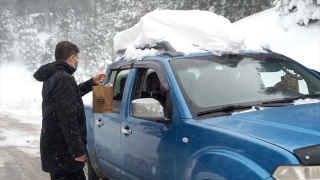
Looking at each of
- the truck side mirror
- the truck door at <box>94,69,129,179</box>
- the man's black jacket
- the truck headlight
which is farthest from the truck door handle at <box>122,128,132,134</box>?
the truck headlight

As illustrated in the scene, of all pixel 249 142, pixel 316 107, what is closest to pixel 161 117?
pixel 249 142

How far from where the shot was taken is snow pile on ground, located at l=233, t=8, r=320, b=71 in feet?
34.7

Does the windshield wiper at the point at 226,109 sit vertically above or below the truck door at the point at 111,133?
above

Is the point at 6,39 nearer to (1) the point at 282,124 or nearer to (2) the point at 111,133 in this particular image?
(2) the point at 111,133

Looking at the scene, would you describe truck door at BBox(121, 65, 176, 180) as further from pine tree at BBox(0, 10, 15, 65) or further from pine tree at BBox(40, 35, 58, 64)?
pine tree at BBox(0, 10, 15, 65)

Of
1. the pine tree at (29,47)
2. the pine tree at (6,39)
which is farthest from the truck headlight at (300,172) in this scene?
the pine tree at (6,39)

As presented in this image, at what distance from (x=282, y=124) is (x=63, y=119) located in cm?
183

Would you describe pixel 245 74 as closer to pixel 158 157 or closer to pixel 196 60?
pixel 196 60

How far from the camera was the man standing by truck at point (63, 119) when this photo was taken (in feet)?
11.2

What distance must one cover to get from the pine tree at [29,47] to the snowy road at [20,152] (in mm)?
55029

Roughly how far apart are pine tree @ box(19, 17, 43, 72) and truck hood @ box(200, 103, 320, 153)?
64131 millimetres

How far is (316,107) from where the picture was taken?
3.10 meters

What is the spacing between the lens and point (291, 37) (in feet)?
38.7

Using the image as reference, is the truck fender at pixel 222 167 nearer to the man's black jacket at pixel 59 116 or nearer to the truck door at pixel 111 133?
the man's black jacket at pixel 59 116
